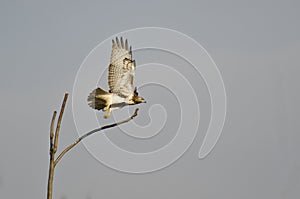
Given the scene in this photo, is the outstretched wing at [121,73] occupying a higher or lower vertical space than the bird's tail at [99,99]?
higher

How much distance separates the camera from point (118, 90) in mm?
1118

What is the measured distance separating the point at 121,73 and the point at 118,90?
5 cm

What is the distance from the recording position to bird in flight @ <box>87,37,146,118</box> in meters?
1.11

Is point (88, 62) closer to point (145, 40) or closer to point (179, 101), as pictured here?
point (145, 40)

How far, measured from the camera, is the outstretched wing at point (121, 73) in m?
1.12

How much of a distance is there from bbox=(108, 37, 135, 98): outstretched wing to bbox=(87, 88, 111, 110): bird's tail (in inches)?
A: 1.0

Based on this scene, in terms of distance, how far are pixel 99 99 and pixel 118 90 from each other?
0.06 metres

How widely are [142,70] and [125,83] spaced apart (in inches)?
11.6

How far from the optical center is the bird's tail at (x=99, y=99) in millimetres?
1113

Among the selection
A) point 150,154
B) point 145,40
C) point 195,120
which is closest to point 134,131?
point 150,154

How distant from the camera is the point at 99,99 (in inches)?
43.8

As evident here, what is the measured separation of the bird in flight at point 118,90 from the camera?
1.11m

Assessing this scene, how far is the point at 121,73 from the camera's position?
1.12 m

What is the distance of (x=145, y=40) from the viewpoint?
1.58m
